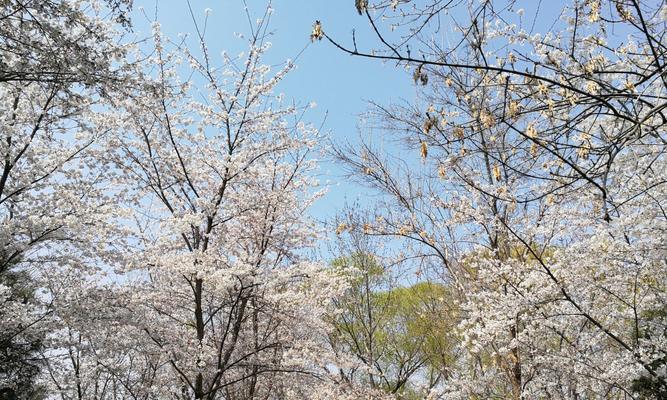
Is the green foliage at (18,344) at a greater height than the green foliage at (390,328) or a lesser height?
lesser

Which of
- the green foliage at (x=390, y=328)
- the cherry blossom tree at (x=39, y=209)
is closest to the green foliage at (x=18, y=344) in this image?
the cherry blossom tree at (x=39, y=209)

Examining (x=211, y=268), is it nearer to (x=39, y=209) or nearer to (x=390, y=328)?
(x=39, y=209)

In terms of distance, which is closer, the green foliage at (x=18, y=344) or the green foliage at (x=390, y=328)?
the green foliage at (x=18, y=344)

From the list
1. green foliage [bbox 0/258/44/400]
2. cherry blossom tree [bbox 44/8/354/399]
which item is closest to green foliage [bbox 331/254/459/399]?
cherry blossom tree [bbox 44/8/354/399]

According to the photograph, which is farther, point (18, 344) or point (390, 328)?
point (390, 328)

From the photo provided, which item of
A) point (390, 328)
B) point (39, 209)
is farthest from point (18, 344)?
point (390, 328)

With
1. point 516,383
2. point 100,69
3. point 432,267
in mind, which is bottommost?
point 516,383

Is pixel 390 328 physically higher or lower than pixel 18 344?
higher

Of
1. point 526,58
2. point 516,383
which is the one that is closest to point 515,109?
point 526,58

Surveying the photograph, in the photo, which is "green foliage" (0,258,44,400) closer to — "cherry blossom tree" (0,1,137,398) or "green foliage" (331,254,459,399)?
"cherry blossom tree" (0,1,137,398)

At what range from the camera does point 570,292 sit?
5863 millimetres

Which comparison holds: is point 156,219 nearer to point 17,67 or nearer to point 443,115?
point 17,67

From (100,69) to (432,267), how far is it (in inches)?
270

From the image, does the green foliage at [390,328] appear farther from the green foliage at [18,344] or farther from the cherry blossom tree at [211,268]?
the green foliage at [18,344]
